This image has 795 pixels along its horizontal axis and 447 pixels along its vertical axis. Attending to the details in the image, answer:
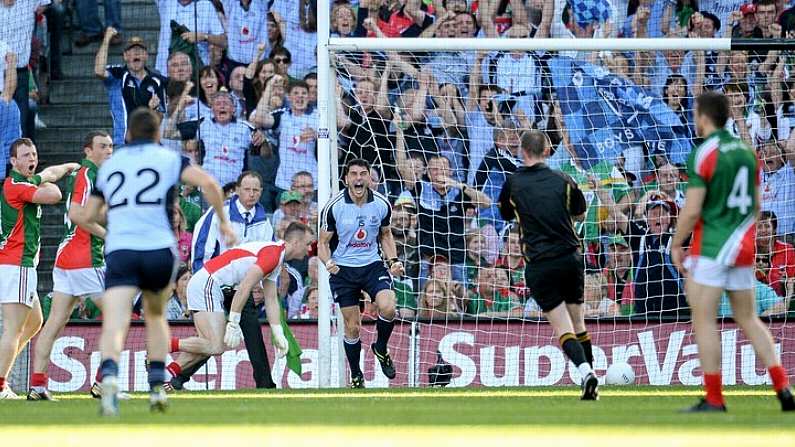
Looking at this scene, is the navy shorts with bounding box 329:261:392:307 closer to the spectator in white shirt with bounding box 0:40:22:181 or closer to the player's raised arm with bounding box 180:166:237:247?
the spectator in white shirt with bounding box 0:40:22:181

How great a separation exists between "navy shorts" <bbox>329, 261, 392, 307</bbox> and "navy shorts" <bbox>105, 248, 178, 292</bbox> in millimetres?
5333

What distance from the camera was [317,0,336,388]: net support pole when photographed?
562 inches

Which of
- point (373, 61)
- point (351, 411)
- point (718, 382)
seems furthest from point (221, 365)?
point (718, 382)

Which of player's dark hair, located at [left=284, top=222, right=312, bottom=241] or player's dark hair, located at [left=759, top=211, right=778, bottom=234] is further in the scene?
player's dark hair, located at [left=284, top=222, right=312, bottom=241]

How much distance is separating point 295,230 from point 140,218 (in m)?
7.58

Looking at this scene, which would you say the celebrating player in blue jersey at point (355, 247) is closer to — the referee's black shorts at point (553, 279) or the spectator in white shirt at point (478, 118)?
the spectator in white shirt at point (478, 118)

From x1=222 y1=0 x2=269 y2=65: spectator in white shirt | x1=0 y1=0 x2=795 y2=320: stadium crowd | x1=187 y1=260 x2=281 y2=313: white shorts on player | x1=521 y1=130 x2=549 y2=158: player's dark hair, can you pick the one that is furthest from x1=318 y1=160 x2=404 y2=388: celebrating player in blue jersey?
x1=222 y1=0 x2=269 y2=65: spectator in white shirt

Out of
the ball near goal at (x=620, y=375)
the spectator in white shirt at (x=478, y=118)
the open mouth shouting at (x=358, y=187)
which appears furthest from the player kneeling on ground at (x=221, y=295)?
the ball near goal at (x=620, y=375)

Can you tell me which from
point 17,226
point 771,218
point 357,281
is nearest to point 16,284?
point 17,226

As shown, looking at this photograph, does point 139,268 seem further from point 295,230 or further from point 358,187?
point 295,230

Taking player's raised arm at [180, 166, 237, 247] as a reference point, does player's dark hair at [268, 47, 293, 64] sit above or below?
above

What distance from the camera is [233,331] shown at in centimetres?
1380

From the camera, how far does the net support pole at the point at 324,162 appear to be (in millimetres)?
14273

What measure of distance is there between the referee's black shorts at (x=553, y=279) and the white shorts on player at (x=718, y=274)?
2.23 metres
